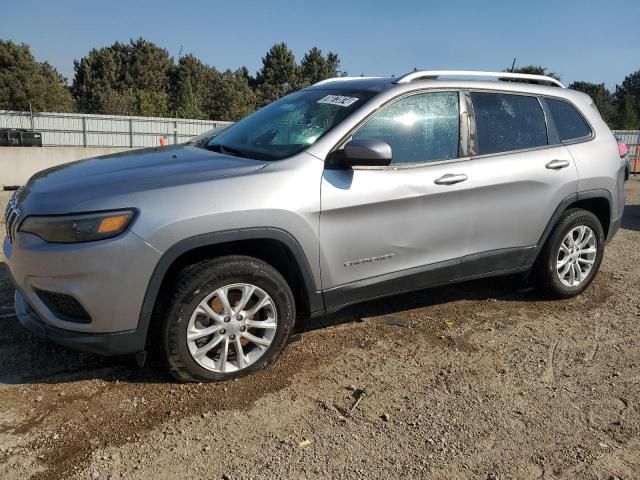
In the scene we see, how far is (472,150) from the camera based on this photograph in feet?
12.8

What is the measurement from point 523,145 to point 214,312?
266 cm

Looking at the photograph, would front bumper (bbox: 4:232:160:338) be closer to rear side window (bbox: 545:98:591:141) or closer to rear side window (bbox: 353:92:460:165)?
rear side window (bbox: 353:92:460:165)

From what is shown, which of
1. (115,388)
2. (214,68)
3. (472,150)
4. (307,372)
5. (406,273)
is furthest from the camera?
(214,68)

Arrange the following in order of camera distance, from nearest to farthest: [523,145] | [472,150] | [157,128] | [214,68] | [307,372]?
[307,372], [472,150], [523,145], [157,128], [214,68]

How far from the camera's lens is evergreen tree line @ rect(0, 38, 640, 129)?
41.6 metres

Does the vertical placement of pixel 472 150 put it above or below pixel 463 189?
above

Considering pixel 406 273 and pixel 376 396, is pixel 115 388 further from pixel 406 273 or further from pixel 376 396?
pixel 406 273

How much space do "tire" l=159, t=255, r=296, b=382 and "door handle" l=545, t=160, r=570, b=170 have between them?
2.34m

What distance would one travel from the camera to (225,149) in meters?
3.78

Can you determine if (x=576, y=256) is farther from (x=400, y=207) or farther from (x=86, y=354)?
(x=86, y=354)

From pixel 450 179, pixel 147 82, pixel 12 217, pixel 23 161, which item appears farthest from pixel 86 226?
pixel 147 82

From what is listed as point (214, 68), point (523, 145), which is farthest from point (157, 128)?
point (214, 68)

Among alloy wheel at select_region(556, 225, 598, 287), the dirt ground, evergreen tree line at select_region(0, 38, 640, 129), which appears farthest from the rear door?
evergreen tree line at select_region(0, 38, 640, 129)

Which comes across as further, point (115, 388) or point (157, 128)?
point (157, 128)
